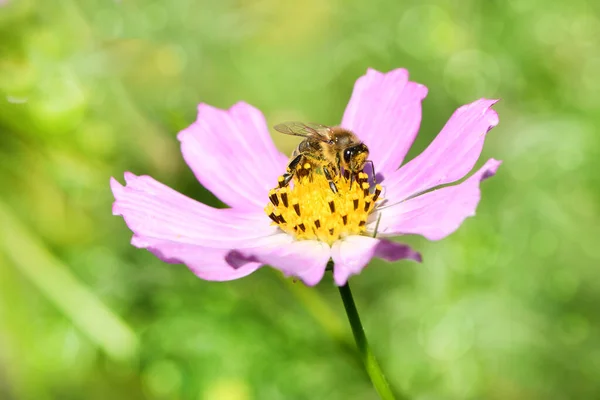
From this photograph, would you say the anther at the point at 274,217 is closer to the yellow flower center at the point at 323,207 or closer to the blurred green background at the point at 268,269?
the yellow flower center at the point at 323,207

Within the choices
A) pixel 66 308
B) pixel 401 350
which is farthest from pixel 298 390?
pixel 66 308

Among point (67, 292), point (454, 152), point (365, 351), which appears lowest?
point (67, 292)

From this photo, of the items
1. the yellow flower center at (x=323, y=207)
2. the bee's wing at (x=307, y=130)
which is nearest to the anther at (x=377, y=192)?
the yellow flower center at (x=323, y=207)

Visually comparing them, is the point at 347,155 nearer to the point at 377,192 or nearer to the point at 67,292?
the point at 377,192

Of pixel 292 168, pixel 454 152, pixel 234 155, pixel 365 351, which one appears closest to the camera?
pixel 365 351

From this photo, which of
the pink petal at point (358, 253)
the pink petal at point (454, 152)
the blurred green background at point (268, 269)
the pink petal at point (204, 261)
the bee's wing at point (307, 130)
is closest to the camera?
the pink petal at point (358, 253)

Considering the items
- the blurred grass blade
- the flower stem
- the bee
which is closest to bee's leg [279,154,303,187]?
the bee

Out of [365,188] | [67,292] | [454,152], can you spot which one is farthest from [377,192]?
[67,292]
